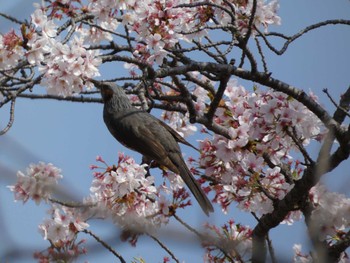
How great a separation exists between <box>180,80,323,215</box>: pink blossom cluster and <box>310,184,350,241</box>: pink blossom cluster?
0.26 metres

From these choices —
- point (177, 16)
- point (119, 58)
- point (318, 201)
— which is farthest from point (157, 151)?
point (318, 201)

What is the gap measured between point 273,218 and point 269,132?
0.76 m

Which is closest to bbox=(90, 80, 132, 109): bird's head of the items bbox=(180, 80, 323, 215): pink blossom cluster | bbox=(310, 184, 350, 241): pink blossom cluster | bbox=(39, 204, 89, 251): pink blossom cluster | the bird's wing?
the bird's wing

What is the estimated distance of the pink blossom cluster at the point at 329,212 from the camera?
3973 mm

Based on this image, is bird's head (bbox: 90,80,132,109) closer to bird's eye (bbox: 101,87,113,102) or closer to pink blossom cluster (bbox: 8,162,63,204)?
bird's eye (bbox: 101,87,113,102)

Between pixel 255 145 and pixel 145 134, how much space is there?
55.8 inches

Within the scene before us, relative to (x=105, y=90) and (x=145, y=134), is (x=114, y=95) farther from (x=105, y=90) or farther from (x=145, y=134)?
(x=145, y=134)

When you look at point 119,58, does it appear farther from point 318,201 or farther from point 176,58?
point 318,201

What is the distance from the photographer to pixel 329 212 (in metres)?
4.05

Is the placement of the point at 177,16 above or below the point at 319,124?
above

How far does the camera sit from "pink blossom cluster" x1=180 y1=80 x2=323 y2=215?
14.4 ft

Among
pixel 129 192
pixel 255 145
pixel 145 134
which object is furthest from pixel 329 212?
pixel 145 134

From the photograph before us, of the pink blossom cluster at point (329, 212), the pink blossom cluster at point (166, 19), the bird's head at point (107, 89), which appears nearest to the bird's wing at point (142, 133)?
the bird's head at point (107, 89)

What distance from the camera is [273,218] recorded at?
465 cm
